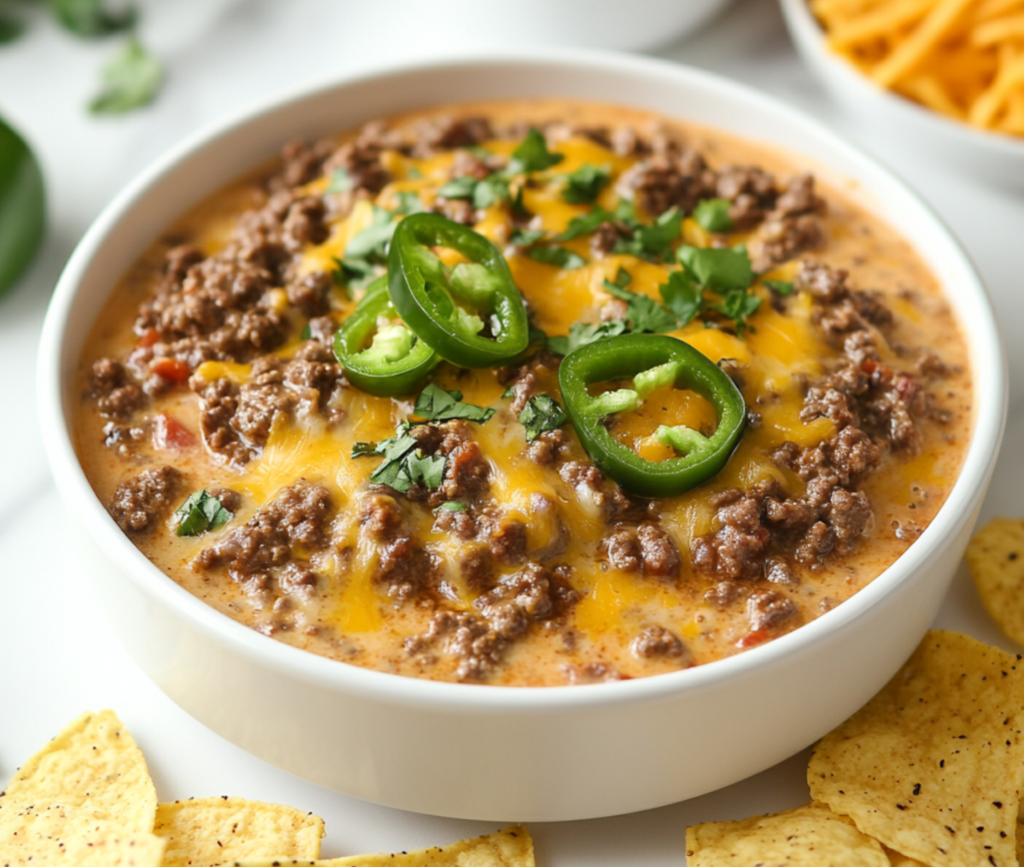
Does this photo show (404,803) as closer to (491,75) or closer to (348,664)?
(348,664)

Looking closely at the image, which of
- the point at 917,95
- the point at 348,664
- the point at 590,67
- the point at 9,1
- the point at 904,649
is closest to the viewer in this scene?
the point at 348,664

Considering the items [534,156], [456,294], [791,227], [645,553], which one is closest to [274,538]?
[456,294]

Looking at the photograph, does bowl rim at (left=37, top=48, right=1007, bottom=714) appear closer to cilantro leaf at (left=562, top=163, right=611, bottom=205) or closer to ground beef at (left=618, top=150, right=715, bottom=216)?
ground beef at (left=618, top=150, right=715, bottom=216)

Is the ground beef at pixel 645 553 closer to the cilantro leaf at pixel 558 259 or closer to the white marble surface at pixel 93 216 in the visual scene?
the white marble surface at pixel 93 216

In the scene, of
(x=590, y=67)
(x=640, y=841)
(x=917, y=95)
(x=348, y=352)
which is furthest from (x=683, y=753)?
(x=917, y=95)

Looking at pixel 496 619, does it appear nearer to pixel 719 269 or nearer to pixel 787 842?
pixel 787 842

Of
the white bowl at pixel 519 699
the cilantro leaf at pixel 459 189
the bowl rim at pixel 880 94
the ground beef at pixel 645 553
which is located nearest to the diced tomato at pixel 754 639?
the white bowl at pixel 519 699
